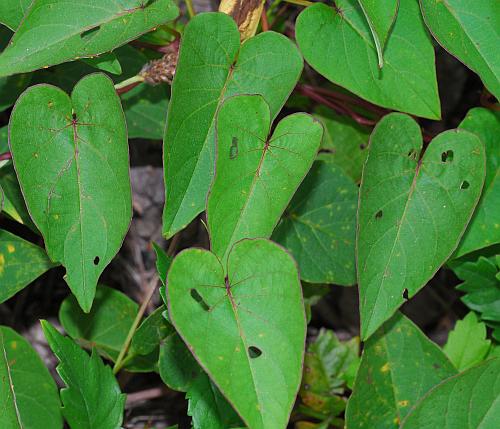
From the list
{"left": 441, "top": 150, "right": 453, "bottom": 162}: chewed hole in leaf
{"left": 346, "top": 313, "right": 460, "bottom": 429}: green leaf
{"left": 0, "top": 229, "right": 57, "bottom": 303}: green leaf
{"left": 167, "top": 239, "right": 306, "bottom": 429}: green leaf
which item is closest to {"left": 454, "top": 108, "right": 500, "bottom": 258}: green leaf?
{"left": 441, "top": 150, "right": 453, "bottom": 162}: chewed hole in leaf

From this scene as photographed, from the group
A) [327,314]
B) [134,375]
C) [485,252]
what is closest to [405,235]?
[485,252]

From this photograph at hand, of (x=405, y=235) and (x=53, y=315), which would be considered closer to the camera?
(x=405, y=235)

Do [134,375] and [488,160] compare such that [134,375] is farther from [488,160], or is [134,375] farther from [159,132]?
[488,160]

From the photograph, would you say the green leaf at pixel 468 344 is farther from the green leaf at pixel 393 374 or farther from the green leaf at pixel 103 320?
the green leaf at pixel 103 320

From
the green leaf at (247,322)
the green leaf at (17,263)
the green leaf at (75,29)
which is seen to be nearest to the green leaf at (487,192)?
the green leaf at (247,322)

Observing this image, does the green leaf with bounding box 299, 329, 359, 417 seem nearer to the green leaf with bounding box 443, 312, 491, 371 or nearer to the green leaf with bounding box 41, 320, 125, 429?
the green leaf with bounding box 443, 312, 491, 371

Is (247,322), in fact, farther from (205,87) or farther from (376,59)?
(376,59)

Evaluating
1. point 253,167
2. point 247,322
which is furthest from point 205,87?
point 247,322

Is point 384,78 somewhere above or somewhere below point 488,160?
above
